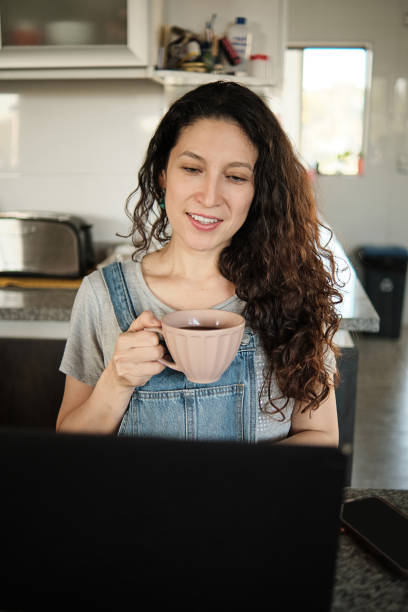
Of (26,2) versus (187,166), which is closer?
(187,166)

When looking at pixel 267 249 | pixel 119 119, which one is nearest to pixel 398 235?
pixel 119 119

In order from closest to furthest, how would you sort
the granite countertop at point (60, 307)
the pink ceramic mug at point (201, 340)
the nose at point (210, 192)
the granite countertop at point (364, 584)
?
1. the granite countertop at point (364, 584)
2. the pink ceramic mug at point (201, 340)
3. the nose at point (210, 192)
4. the granite countertop at point (60, 307)

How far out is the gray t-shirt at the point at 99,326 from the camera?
1.08 metres

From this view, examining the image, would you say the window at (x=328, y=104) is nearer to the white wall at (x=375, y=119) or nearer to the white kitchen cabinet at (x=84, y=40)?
the white wall at (x=375, y=119)

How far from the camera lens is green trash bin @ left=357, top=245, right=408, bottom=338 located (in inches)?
188

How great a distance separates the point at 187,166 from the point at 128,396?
0.40m

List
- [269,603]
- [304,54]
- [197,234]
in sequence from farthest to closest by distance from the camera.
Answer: [304,54], [197,234], [269,603]

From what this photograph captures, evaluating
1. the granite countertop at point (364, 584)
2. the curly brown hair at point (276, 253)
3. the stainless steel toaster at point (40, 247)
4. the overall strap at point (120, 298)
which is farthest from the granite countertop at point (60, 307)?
the granite countertop at point (364, 584)

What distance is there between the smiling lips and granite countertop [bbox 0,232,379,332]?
2.32 feet

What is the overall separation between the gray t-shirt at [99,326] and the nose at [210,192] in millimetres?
212

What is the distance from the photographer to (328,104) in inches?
196

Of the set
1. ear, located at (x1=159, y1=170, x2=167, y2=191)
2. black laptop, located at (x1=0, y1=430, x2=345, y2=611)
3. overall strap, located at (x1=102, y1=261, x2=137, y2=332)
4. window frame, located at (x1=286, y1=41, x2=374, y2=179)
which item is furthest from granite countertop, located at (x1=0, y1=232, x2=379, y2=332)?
window frame, located at (x1=286, y1=41, x2=374, y2=179)

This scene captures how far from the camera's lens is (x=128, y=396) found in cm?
93

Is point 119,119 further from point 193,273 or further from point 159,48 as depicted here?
point 193,273
